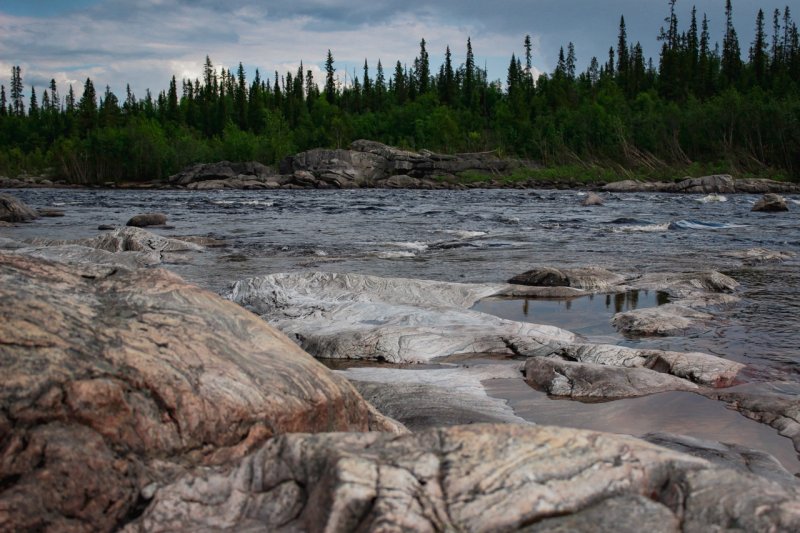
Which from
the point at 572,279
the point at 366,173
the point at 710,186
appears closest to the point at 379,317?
the point at 572,279

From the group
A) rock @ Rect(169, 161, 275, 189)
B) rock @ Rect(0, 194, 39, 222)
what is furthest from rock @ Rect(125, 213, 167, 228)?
rock @ Rect(169, 161, 275, 189)

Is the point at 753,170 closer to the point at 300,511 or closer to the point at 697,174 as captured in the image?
the point at 697,174

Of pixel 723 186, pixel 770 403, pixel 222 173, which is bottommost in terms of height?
pixel 770 403

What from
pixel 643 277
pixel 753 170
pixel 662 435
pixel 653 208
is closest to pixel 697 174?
pixel 753 170

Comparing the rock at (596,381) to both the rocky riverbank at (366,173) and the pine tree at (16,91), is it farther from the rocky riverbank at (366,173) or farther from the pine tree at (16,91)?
the pine tree at (16,91)

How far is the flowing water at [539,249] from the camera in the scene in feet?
23.9

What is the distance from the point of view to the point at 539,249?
1465 centimetres

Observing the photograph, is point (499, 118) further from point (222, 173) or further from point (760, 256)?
point (760, 256)

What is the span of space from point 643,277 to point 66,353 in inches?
349

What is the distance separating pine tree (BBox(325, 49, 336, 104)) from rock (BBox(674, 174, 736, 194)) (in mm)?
77685

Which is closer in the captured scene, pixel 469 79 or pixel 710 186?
pixel 710 186

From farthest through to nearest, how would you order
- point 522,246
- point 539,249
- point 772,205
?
point 772,205, point 522,246, point 539,249

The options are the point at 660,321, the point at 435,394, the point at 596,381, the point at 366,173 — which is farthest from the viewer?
the point at 366,173

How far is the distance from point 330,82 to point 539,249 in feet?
357
